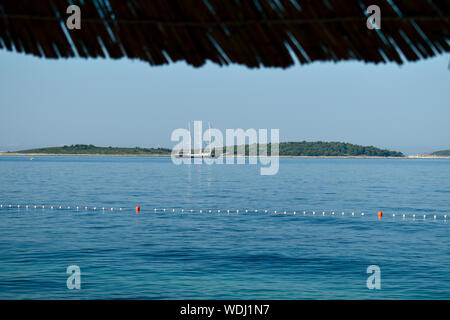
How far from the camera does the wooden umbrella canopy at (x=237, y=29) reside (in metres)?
3.99

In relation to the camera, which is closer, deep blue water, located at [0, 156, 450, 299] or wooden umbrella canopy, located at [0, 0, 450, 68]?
wooden umbrella canopy, located at [0, 0, 450, 68]

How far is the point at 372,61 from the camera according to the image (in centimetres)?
442

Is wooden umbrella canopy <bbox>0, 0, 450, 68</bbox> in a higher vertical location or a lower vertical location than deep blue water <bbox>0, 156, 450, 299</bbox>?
higher

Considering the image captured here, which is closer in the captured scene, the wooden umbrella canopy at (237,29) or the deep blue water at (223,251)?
the wooden umbrella canopy at (237,29)

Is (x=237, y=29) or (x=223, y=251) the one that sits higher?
(x=237, y=29)

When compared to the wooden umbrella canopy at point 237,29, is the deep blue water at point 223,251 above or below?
below

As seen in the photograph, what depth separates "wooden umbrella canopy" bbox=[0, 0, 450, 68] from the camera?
3994mm

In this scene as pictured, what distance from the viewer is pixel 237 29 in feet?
13.8

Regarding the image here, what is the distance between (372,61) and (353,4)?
678 millimetres

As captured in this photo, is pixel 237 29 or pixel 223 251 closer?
pixel 237 29
